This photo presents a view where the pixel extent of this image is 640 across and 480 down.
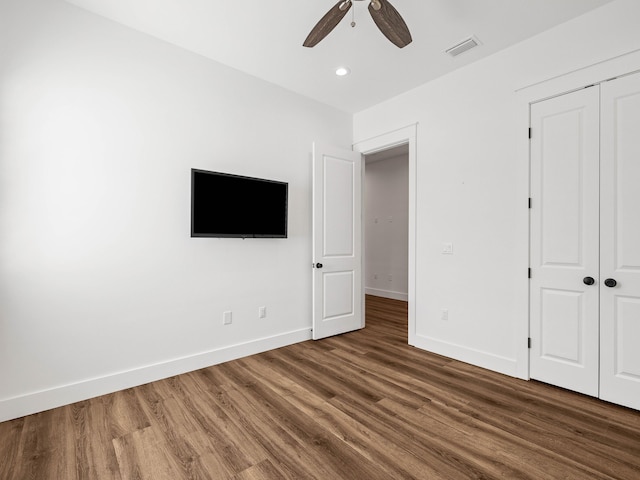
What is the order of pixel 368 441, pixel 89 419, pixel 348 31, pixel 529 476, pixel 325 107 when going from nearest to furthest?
pixel 529 476
pixel 368 441
pixel 89 419
pixel 348 31
pixel 325 107

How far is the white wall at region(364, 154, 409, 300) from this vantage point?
632 cm

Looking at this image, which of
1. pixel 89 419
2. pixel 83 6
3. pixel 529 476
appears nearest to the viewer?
pixel 529 476

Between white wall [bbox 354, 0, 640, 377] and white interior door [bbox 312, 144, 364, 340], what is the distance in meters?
0.85

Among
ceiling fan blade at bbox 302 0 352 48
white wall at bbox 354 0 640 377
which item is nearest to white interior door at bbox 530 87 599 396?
white wall at bbox 354 0 640 377

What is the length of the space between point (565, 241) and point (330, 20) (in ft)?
8.02

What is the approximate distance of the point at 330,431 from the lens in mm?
1986

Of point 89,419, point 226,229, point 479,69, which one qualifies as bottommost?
point 89,419

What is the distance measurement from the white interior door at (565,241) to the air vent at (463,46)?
0.76 metres

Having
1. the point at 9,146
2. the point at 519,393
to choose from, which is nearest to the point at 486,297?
the point at 519,393

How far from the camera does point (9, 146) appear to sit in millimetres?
2133

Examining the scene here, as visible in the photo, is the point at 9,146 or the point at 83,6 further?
the point at 83,6

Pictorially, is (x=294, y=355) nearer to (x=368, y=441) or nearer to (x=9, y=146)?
(x=368, y=441)

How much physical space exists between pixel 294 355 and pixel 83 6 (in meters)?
3.51

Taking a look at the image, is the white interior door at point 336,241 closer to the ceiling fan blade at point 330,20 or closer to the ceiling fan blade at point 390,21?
the ceiling fan blade at point 330,20
